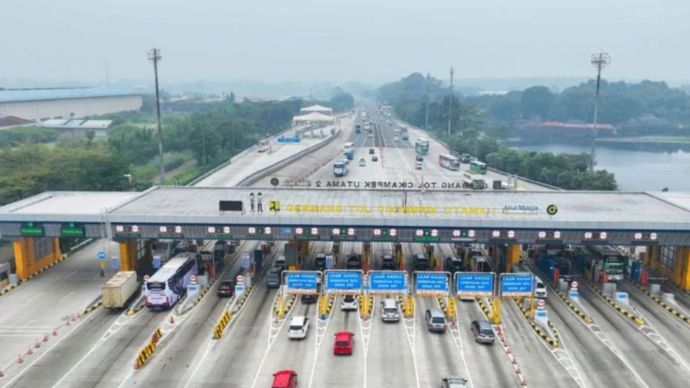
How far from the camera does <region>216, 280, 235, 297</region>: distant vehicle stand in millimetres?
42875

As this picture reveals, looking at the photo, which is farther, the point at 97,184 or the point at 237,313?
the point at 97,184

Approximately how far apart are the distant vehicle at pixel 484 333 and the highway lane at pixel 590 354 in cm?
440

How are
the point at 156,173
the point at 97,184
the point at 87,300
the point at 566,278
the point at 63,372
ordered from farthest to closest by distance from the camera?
the point at 156,173
the point at 97,184
the point at 566,278
the point at 87,300
the point at 63,372

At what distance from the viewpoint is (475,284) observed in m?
39.8

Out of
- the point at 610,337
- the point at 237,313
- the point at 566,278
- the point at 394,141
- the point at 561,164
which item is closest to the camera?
the point at 610,337

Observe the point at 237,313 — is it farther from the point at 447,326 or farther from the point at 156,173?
the point at 156,173

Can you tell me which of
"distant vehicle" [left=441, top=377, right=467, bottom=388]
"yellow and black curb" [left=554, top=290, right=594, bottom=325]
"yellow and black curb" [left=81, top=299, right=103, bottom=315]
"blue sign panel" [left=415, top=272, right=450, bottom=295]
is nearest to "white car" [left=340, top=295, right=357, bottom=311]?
"blue sign panel" [left=415, top=272, right=450, bottom=295]

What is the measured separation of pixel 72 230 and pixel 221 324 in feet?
51.7

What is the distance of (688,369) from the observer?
106 feet

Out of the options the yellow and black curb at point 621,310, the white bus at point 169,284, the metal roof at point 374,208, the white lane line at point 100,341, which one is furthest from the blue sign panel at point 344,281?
the yellow and black curb at point 621,310

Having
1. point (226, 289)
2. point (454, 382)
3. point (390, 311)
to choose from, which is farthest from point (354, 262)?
point (454, 382)

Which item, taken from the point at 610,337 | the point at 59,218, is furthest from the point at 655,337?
the point at 59,218

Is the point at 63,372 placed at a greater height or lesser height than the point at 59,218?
lesser

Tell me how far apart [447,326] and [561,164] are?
6208cm
